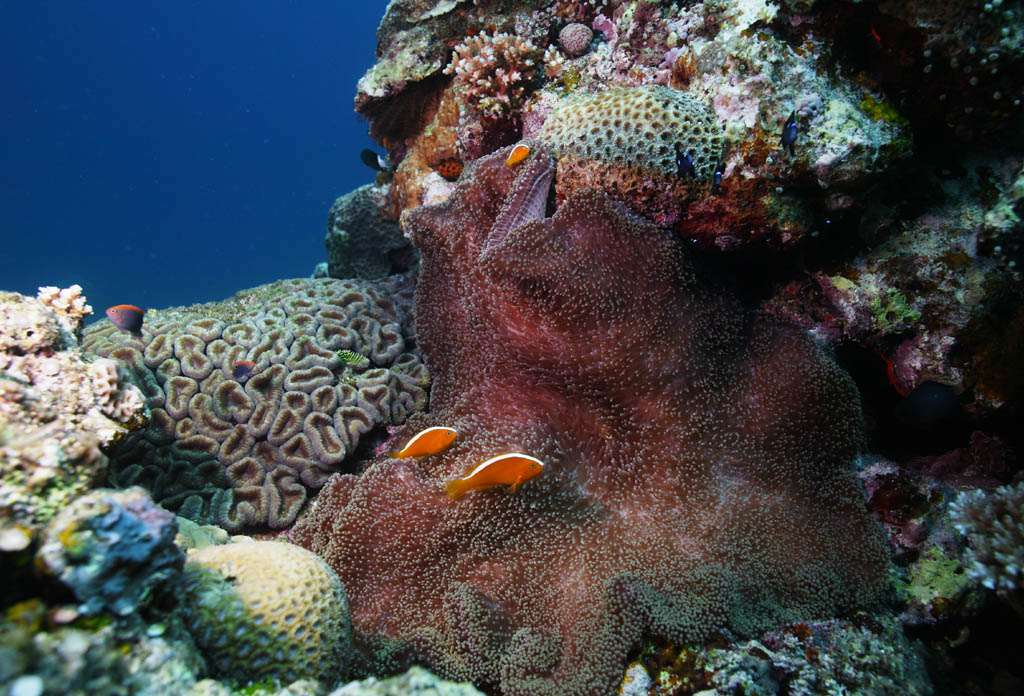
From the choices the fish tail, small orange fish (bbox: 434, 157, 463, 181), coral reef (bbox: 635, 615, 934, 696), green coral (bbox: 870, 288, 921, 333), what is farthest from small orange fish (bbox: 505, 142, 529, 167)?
coral reef (bbox: 635, 615, 934, 696)

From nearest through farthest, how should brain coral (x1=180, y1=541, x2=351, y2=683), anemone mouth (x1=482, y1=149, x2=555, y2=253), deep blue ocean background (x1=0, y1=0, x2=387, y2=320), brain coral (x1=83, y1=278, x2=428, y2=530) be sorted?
brain coral (x1=180, y1=541, x2=351, y2=683) → anemone mouth (x1=482, y1=149, x2=555, y2=253) → brain coral (x1=83, y1=278, x2=428, y2=530) → deep blue ocean background (x1=0, y1=0, x2=387, y2=320)

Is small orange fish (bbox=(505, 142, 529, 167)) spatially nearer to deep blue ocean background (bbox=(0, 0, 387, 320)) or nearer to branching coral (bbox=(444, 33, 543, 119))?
branching coral (bbox=(444, 33, 543, 119))

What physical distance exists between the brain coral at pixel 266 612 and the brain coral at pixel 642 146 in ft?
9.09

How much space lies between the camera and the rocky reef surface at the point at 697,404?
2.56 metres

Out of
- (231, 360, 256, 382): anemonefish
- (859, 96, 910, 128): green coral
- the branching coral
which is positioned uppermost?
the branching coral

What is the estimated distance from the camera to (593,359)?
10.2 ft

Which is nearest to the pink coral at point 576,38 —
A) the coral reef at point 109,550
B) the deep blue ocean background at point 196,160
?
the coral reef at point 109,550

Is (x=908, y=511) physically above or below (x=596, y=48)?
below

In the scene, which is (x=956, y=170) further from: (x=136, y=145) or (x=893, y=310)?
(x=136, y=145)

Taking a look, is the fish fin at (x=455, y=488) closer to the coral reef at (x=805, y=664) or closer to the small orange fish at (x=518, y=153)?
the coral reef at (x=805, y=664)

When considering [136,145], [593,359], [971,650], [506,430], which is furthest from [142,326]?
[136,145]

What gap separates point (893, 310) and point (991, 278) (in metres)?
0.51

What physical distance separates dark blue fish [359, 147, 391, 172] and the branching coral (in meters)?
2.34

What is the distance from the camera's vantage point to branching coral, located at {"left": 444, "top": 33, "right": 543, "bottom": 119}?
427 cm
